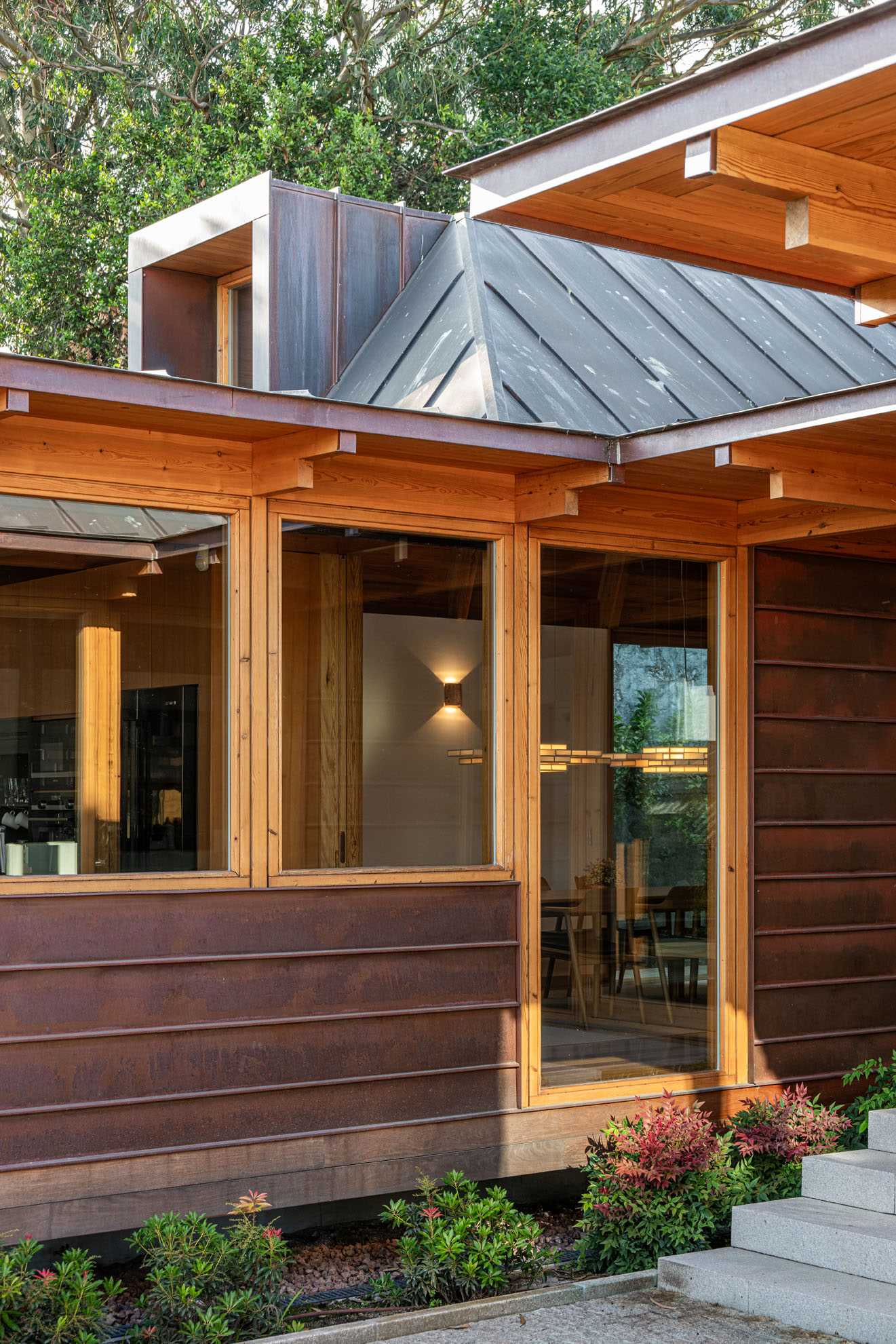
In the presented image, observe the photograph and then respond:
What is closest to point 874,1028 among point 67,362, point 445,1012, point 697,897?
point 697,897

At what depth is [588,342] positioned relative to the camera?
7855mm

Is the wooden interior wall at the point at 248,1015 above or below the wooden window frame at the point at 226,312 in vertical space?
below

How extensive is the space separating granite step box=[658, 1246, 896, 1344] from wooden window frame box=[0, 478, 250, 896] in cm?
218

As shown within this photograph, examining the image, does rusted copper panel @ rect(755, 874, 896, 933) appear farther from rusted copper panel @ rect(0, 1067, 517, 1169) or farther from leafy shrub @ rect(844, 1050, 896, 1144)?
rusted copper panel @ rect(0, 1067, 517, 1169)

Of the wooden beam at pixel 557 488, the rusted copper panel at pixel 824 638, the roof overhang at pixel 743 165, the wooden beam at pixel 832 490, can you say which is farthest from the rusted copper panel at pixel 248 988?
the roof overhang at pixel 743 165

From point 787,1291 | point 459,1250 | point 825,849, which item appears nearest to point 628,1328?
point 787,1291

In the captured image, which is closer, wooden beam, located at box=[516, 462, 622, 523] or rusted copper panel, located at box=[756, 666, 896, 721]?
wooden beam, located at box=[516, 462, 622, 523]

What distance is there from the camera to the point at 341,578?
20.0 ft

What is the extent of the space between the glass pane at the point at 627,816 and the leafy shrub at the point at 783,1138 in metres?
0.68

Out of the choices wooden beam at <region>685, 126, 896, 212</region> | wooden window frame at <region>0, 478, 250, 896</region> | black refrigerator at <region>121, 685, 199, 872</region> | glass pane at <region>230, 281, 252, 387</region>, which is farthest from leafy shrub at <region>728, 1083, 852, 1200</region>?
glass pane at <region>230, 281, 252, 387</region>

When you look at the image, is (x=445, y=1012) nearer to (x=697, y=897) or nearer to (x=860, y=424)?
(x=697, y=897)

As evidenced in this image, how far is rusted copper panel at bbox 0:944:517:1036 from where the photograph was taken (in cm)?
530

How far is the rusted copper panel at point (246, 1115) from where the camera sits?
5.27 m

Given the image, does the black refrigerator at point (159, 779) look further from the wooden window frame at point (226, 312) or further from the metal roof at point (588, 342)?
the wooden window frame at point (226, 312)
